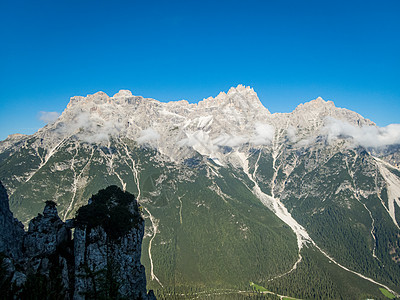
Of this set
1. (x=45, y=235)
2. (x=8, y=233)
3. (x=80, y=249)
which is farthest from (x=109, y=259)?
(x=8, y=233)

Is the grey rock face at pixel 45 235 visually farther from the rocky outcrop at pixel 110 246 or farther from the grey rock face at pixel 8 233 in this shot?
the rocky outcrop at pixel 110 246

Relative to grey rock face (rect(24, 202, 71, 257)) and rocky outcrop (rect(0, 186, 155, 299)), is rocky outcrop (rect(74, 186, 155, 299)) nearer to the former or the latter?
rocky outcrop (rect(0, 186, 155, 299))

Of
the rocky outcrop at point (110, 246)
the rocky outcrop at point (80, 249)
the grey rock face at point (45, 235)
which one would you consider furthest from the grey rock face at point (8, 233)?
the rocky outcrop at point (110, 246)

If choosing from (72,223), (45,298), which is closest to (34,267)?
(72,223)

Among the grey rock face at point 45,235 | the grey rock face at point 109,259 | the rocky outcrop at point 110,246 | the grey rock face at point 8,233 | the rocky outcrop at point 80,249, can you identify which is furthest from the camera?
the rocky outcrop at point 110,246

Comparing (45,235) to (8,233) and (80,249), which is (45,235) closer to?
(8,233)

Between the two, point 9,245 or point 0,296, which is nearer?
point 0,296

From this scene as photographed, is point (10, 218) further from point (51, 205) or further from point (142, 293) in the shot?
point (142, 293)

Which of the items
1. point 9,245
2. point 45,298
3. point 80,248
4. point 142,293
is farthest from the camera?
point 142,293
